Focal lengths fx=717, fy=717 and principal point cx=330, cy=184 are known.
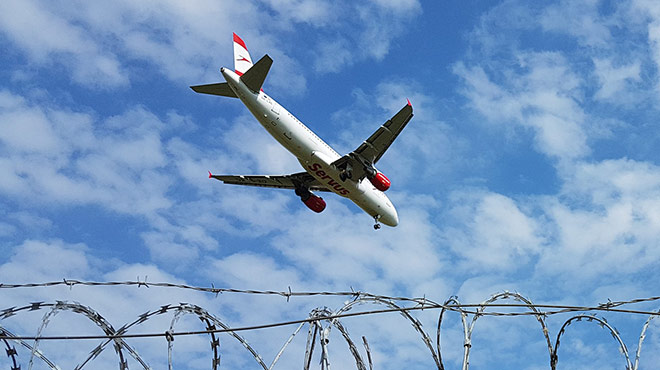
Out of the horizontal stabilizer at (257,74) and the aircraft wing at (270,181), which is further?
the aircraft wing at (270,181)

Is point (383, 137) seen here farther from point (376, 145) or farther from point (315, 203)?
point (315, 203)

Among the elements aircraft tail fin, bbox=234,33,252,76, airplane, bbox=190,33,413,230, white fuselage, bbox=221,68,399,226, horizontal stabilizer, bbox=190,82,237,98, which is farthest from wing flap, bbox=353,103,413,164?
aircraft tail fin, bbox=234,33,252,76

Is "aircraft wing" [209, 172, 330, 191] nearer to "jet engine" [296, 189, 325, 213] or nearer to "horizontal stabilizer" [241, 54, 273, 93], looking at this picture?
"jet engine" [296, 189, 325, 213]

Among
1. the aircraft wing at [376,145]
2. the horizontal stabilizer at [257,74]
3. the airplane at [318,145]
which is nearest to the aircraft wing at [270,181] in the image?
the airplane at [318,145]

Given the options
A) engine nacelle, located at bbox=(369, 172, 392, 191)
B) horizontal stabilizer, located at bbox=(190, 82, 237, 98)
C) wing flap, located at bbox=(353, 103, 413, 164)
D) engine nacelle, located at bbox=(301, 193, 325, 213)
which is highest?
horizontal stabilizer, located at bbox=(190, 82, 237, 98)

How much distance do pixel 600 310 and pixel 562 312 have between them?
2.16 ft

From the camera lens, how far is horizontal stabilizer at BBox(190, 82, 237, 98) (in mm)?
41531

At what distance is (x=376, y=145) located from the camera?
1593 inches

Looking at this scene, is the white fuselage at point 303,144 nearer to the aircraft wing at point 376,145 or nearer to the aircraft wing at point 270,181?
the aircraft wing at point 376,145

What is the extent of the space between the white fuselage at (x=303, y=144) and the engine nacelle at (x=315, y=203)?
145 inches

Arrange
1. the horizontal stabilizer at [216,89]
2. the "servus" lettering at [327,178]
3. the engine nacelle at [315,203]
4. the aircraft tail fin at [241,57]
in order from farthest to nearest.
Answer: the engine nacelle at [315,203]
the aircraft tail fin at [241,57]
the horizontal stabilizer at [216,89]
the "servus" lettering at [327,178]

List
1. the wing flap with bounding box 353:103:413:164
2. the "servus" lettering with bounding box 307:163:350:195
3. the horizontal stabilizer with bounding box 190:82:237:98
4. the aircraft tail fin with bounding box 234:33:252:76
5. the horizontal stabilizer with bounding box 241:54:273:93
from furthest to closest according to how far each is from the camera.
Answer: the aircraft tail fin with bounding box 234:33:252:76 → the horizontal stabilizer with bounding box 190:82:237:98 → the "servus" lettering with bounding box 307:163:350:195 → the wing flap with bounding box 353:103:413:164 → the horizontal stabilizer with bounding box 241:54:273:93

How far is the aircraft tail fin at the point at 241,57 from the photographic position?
44656 millimetres

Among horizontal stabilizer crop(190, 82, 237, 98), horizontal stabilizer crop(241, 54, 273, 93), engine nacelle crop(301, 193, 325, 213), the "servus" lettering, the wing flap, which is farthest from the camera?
engine nacelle crop(301, 193, 325, 213)
